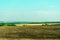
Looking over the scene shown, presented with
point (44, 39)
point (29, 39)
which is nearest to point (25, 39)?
point (29, 39)

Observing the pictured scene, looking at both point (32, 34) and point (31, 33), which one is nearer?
point (32, 34)

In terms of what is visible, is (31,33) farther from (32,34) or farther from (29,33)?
(32,34)

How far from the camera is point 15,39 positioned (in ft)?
46.4

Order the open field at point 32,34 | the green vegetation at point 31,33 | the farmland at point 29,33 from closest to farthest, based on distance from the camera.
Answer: the farmland at point 29,33 < the open field at point 32,34 < the green vegetation at point 31,33

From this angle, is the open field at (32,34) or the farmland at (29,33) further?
the open field at (32,34)

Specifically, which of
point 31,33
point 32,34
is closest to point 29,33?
point 31,33

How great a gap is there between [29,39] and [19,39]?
63cm

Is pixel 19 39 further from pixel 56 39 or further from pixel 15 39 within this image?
pixel 56 39

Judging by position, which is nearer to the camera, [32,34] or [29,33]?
[32,34]

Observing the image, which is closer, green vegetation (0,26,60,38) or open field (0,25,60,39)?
open field (0,25,60,39)

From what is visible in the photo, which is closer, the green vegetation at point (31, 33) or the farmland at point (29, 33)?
the farmland at point (29, 33)

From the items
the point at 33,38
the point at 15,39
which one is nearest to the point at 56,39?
the point at 33,38

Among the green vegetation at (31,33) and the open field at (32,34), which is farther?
the green vegetation at (31,33)

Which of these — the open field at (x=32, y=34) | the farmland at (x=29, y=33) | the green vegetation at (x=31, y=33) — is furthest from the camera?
the green vegetation at (x=31, y=33)
